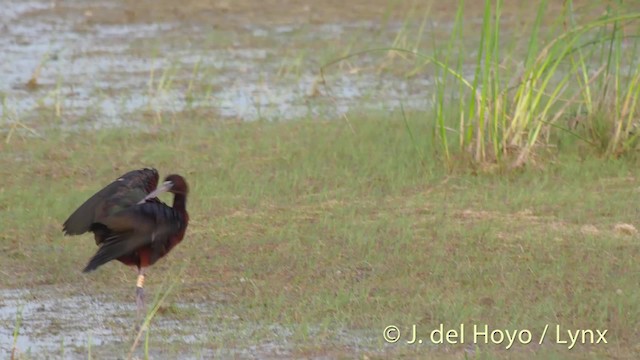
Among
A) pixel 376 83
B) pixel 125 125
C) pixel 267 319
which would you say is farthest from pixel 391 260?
pixel 376 83

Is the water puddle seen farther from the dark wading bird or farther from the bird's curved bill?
the dark wading bird

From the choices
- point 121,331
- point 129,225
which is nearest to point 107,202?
point 129,225

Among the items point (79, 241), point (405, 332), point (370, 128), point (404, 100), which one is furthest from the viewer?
point (404, 100)

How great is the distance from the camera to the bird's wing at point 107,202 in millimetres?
4887

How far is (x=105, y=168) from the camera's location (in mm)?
7141

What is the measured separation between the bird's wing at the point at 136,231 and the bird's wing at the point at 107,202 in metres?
0.05

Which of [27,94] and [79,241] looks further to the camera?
[27,94]

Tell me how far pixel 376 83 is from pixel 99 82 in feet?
6.36

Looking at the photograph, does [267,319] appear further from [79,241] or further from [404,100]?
[404,100]

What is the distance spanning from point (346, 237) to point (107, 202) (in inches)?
49.8

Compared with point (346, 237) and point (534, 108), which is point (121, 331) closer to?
point (346, 237)

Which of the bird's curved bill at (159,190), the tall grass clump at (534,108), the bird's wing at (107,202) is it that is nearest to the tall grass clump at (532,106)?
the tall grass clump at (534,108)

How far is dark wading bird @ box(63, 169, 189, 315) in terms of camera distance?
4.77 metres

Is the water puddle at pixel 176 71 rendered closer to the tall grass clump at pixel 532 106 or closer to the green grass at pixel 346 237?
the green grass at pixel 346 237
